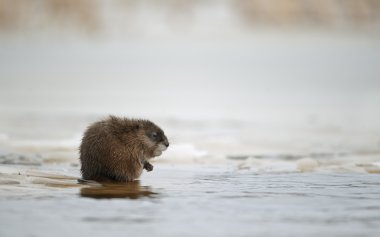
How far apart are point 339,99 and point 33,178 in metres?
10.4

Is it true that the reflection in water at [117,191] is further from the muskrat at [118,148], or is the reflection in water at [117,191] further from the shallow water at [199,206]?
the muskrat at [118,148]

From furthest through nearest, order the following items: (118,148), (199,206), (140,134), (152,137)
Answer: (152,137) → (140,134) → (118,148) → (199,206)

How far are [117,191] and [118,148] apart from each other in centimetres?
96

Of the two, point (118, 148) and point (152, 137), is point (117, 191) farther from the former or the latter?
point (152, 137)

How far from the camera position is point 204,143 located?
11141 mm

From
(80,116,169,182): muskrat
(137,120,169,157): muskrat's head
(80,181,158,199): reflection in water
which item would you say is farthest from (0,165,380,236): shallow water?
(137,120,169,157): muskrat's head

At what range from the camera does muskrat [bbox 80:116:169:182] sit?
25.3 ft

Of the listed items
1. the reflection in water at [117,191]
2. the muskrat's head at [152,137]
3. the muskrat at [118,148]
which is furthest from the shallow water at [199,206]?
Result: the muskrat's head at [152,137]

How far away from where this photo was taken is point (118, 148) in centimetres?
787

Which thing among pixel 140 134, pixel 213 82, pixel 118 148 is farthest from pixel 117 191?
pixel 213 82

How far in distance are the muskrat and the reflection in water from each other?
0.93 ft

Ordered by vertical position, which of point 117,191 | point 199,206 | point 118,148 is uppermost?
point 118,148

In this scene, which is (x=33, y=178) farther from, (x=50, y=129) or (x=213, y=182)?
(x=50, y=129)

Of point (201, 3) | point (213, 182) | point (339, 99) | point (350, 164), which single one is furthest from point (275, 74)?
point (213, 182)
